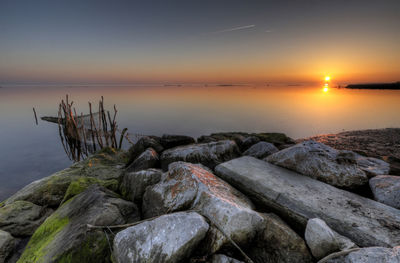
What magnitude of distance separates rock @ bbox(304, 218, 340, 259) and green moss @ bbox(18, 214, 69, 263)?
13.0 feet

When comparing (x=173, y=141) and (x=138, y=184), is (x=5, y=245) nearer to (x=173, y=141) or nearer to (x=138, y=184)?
Result: (x=138, y=184)

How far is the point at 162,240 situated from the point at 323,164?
360 centimetres

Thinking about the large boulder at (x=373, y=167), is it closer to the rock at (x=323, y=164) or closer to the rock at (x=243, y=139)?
the rock at (x=323, y=164)

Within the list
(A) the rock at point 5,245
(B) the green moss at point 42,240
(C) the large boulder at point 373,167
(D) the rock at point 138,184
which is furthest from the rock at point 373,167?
(A) the rock at point 5,245

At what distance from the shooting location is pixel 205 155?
5559 mm

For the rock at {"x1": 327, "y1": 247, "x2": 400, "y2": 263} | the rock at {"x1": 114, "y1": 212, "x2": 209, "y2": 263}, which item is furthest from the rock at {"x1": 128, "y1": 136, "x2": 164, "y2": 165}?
the rock at {"x1": 327, "y1": 247, "x2": 400, "y2": 263}

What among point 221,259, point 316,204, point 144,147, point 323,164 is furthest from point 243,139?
A: point 221,259

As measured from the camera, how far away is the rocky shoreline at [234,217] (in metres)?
2.34

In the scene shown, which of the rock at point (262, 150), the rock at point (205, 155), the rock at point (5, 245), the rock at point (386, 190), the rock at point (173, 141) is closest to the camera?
the rock at point (386, 190)

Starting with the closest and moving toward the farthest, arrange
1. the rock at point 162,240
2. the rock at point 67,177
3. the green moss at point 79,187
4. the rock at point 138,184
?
the rock at point 162,240, the rock at point 138,184, the green moss at point 79,187, the rock at point 67,177

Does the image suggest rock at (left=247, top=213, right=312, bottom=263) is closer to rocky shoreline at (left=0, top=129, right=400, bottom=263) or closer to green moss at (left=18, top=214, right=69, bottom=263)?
rocky shoreline at (left=0, top=129, right=400, bottom=263)

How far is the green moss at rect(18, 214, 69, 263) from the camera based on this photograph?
A: 2932 mm

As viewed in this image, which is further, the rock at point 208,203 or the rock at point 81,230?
the rock at point 81,230

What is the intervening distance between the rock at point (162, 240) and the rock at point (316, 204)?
1485mm
